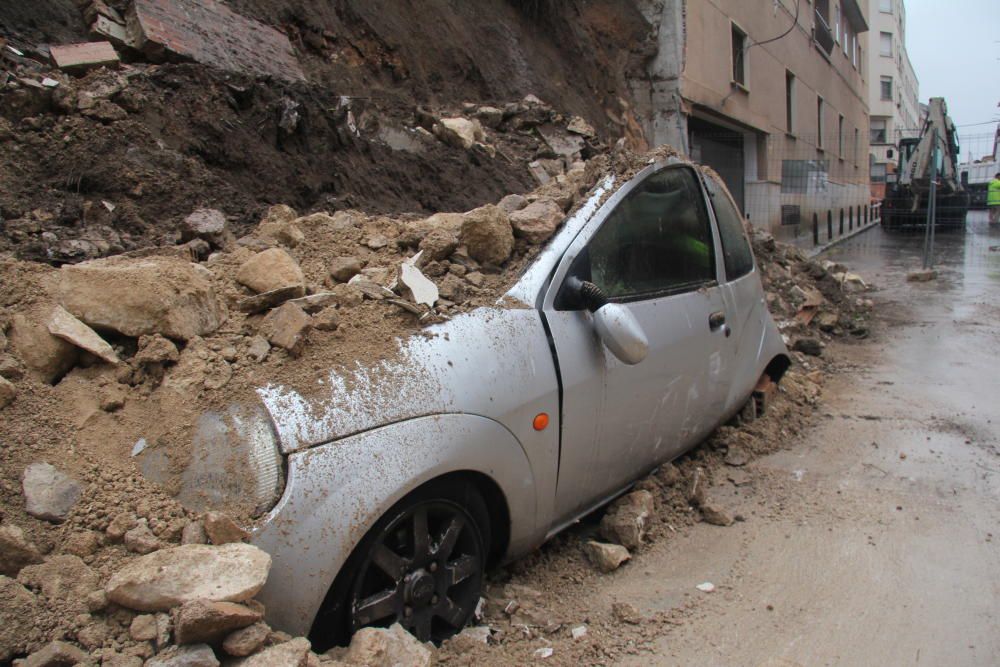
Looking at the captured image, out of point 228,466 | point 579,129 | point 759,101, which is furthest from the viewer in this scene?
point 759,101

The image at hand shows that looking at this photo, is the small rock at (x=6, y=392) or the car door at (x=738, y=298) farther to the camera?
the car door at (x=738, y=298)

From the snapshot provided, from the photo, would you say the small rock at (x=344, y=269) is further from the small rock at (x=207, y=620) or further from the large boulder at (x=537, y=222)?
the small rock at (x=207, y=620)

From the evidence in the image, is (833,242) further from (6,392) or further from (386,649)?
(6,392)

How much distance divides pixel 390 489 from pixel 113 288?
45.7 inches

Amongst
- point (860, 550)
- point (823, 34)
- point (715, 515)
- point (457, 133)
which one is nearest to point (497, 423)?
point (715, 515)

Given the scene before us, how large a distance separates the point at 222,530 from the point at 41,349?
90 cm

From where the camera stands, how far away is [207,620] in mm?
1668

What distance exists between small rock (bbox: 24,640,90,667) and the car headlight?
418 mm

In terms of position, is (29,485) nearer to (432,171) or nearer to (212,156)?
(212,156)

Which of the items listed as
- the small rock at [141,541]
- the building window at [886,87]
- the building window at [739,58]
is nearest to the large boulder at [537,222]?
the small rock at [141,541]

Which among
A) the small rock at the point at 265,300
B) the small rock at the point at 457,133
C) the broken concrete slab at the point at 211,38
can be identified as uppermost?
the broken concrete slab at the point at 211,38

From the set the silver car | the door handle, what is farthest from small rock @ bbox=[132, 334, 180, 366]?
the door handle

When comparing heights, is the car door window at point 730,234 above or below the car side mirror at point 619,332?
above

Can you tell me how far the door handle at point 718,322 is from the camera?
3641 mm
